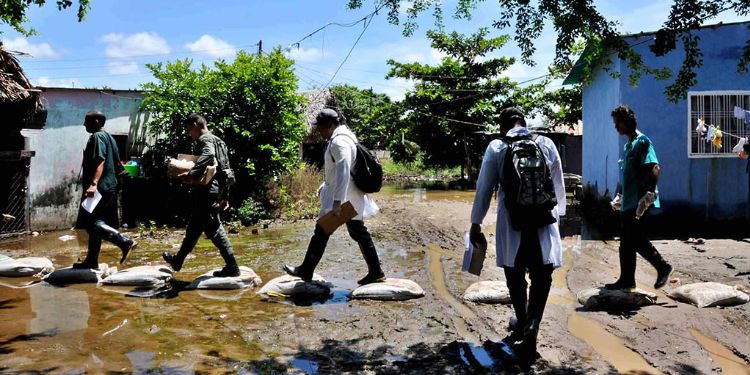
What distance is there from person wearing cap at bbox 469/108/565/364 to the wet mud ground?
26 centimetres

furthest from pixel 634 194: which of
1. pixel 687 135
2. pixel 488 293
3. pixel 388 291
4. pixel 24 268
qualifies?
pixel 687 135

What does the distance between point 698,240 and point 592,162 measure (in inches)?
224

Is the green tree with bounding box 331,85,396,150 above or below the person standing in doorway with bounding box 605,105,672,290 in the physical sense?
above

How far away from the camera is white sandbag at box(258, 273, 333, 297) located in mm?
5680

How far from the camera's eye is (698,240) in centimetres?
916

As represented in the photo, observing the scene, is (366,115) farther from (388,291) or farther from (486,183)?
(486,183)

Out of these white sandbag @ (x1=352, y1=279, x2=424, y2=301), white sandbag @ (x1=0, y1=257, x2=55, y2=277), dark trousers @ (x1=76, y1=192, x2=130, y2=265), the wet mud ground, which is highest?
dark trousers @ (x1=76, y1=192, x2=130, y2=265)

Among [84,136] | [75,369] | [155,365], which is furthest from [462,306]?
[84,136]

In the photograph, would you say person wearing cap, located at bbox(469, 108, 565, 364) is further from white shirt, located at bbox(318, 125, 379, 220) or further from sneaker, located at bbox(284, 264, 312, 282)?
sneaker, located at bbox(284, 264, 312, 282)

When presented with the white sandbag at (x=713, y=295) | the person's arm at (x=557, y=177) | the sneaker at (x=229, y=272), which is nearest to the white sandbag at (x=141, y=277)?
the sneaker at (x=229, y=272)

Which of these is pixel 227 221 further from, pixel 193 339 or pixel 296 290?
pixel 193 339

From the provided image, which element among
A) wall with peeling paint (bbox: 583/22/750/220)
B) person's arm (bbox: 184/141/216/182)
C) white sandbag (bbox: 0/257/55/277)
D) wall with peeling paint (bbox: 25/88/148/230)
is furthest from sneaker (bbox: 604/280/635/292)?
wall with peeling paint (bbox: 25/88/148/230)

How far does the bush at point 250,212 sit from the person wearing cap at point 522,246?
8320 millimetres

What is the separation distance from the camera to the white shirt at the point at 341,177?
212 inches
